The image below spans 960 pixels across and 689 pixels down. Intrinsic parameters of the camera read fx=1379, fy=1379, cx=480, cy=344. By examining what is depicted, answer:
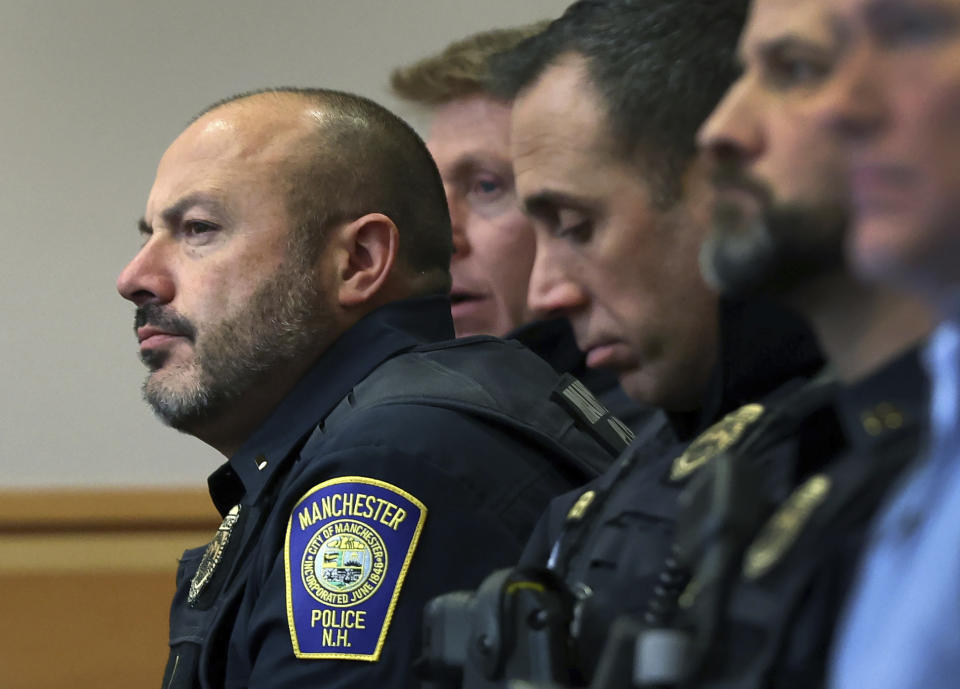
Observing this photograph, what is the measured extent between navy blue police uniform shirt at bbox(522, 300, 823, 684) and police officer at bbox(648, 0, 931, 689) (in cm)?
17

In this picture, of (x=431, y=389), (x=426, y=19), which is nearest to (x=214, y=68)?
(x=426, y=19)

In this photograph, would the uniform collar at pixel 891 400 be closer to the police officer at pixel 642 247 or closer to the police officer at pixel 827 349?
the police officer at pixel 827 349

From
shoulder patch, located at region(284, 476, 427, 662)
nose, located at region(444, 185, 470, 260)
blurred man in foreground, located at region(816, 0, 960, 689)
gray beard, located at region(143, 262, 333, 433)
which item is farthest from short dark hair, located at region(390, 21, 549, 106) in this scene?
blurred man in foreground, located at region(816, 0, 960, 689)

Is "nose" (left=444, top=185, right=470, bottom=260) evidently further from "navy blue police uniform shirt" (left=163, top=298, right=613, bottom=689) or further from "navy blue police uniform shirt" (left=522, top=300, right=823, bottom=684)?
"navy blue police uniform shirt" (left=522, top=300, right=823, bottom=684)

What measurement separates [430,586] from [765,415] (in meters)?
0.46

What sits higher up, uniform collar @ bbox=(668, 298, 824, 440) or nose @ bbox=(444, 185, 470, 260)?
nose @ bbox=(444, 185, 470, 260)

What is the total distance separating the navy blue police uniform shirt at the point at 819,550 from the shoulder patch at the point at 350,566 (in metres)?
0.56

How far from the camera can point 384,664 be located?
3.89 feet

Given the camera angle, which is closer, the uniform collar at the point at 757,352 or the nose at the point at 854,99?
the nose at the point at 854,99

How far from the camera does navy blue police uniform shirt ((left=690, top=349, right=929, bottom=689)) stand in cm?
65

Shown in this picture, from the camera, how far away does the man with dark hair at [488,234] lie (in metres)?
1.89

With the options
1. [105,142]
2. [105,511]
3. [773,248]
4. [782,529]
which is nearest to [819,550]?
[782,529]

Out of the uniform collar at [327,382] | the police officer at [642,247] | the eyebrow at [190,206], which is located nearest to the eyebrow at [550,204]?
the police officer at [642,247]

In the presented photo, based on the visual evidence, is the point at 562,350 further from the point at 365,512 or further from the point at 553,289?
the point at 553,289
